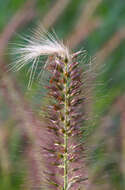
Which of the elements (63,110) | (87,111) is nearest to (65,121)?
(63,110)

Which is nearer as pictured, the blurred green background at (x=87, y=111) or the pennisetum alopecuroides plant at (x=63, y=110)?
the pennisetum alopecuroides plant at (x=63, y=110)

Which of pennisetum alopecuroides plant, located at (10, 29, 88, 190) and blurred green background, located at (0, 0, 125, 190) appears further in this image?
blurred green background, located at (0, 0, 125, 190)

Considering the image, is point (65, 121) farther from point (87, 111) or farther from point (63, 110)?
point (87, 111)

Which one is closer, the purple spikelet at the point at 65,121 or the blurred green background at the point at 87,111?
the purple spikelet at the point at 65,121

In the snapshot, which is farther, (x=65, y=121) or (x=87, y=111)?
(x=87, y=111)

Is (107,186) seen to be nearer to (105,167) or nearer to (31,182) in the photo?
(105,167)

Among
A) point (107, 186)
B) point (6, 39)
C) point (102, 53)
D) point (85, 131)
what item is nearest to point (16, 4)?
point (102, 53)
